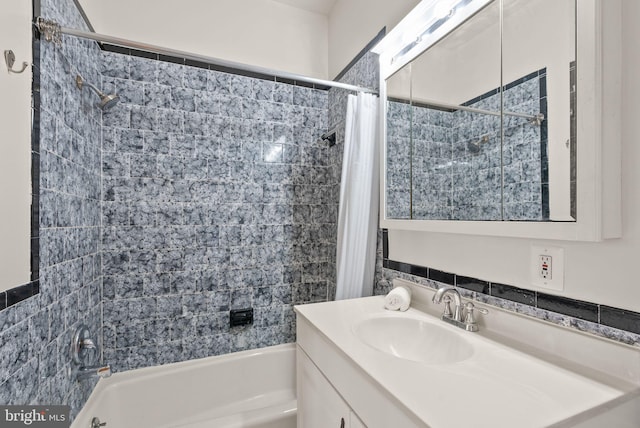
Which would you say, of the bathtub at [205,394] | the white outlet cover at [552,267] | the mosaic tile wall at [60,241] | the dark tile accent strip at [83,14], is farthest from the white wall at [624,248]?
the dark tile accent strip at [83,14]

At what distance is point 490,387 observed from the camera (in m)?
0.70

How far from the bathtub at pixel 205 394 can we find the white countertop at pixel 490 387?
1.03 m

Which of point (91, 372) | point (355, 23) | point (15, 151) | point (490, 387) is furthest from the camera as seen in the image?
point (355, 23)

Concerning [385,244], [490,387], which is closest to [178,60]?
[385,244]

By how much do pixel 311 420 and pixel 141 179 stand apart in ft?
5.26

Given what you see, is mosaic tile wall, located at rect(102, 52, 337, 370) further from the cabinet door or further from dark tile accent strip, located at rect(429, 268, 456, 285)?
dark tile accent strip, located at rect(429, 268, 456, 285)

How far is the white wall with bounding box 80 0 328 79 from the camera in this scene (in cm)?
185

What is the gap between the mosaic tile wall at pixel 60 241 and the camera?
37.9 inches

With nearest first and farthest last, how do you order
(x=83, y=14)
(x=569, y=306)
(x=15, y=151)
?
(x=569, y=306), (x=15, y=151), (x=83, y=14)

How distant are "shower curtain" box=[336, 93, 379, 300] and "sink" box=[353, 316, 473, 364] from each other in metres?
0.42

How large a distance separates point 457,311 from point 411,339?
0.70 ft

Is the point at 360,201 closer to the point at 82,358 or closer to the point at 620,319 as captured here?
the point at 620,319

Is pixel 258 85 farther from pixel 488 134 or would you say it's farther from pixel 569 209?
pixel 569 209

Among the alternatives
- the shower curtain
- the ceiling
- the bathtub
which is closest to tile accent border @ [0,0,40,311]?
the bathtub
